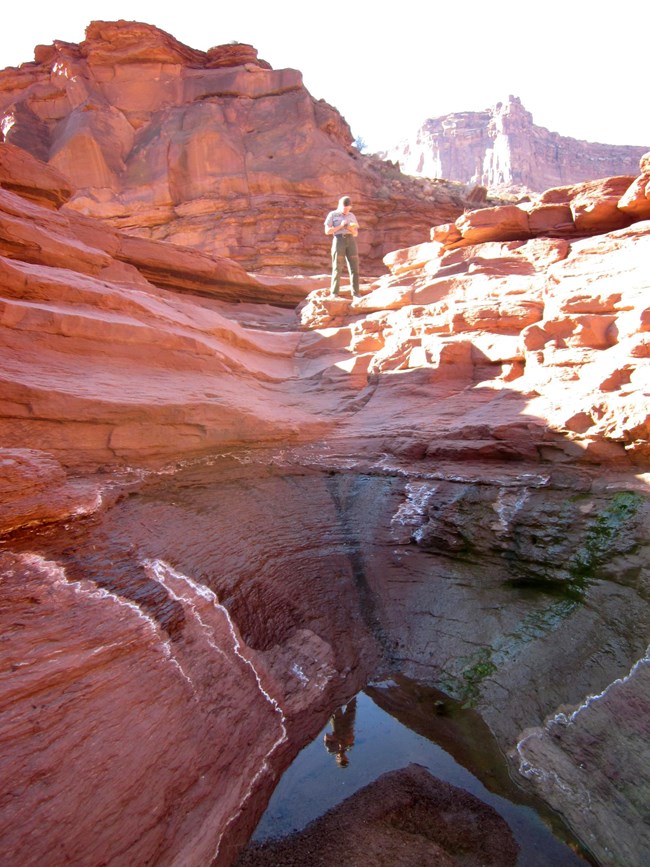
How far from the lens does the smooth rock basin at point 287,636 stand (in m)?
2.54

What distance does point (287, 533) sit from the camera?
4711mm

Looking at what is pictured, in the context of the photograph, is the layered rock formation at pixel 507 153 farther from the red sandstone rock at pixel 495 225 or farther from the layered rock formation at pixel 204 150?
the red sandstone rock at pixel 495 225

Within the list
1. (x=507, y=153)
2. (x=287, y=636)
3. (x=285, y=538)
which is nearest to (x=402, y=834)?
(x=287, y=636)

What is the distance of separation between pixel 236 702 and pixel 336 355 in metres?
5.66

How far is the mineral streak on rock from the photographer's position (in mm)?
2689

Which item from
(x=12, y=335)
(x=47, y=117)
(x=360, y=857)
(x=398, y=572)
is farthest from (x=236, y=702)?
(x=47, y=117)

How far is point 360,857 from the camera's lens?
2.61 m

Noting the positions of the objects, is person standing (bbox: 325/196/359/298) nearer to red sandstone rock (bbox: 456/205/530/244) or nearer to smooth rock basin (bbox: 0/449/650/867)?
red sandstone rock (bbox: 456/205/530/244)

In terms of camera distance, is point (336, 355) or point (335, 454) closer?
point (335, 454)

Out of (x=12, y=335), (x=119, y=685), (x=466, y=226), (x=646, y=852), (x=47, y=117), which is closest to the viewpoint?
(x=646, y=852)

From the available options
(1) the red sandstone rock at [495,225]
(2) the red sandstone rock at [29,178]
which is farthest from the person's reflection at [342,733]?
(2) the red sandstone rock at [29,178]

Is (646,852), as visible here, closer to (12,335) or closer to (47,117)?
(12,335)

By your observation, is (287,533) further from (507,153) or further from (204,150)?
(507,153)

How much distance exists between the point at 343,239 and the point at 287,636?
739 centimetres
